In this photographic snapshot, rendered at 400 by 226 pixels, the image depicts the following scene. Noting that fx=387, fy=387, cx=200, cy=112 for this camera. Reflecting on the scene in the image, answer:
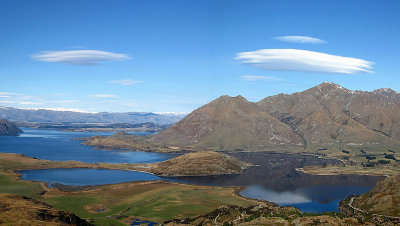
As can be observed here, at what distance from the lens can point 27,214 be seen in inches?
4341

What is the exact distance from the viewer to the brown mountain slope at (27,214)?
338 ft

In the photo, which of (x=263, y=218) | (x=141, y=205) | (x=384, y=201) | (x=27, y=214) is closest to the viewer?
(x=27, y=214)

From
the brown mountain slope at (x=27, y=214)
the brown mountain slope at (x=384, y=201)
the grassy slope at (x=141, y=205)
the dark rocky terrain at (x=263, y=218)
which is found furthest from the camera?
the grassy slope at (x=141, y=205)

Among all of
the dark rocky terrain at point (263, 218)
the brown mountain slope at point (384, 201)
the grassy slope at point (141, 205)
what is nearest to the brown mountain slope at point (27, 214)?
the grassy slope at point (141, 205)

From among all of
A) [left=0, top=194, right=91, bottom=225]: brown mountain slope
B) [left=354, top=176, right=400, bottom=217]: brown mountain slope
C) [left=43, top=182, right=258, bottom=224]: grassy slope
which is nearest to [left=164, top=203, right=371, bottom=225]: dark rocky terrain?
[left=43, top=182, right=258, bottom=224]: grassy slope

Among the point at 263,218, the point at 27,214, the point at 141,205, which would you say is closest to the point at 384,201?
the point at 263,218

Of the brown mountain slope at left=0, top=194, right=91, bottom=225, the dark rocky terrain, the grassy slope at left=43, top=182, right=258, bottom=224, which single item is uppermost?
the brown mountain slope at left=0, top=194, right=91, bottom=225

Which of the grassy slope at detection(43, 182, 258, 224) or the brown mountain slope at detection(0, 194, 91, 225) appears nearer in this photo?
the brown mountain slope at detection(0, 194, 91, 225)

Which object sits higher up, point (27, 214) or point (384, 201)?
point (27, 214)

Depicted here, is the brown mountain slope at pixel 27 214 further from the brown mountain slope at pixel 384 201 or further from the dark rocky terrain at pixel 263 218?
the brown mountain slope at pixel 384 201

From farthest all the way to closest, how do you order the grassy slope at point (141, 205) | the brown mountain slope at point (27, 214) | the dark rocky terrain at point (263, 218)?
the grassy slope at point (141, 205) < the dark rocky terrain at point (263, 218) < the brown mountain slope at point (27, 214)

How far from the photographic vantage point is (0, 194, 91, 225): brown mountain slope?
10289cm

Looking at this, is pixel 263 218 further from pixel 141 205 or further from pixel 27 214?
pixel 141 205

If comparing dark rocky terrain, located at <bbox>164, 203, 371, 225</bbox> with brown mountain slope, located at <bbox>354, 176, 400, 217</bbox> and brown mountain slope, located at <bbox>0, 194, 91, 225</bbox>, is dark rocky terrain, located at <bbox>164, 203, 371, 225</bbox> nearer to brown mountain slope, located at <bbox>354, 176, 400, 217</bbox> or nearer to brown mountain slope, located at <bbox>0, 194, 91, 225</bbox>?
brown mountain slope, located at <bbox>354, 176, 400, 217</bbox>
